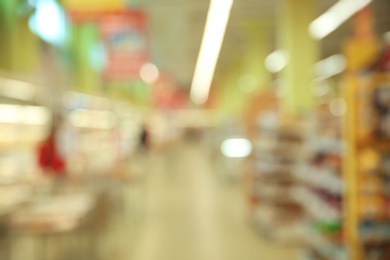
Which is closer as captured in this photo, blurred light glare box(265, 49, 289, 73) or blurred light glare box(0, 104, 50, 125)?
blurred light glare box(0, 104, 50, 125)

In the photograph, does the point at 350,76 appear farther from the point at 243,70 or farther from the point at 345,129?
the point at 243,70

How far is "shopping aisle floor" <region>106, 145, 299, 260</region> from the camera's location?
6.67m

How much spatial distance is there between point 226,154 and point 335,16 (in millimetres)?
5119

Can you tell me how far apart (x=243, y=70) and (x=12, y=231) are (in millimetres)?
17134

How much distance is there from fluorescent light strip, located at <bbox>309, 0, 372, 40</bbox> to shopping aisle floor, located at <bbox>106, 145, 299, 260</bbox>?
3685mm

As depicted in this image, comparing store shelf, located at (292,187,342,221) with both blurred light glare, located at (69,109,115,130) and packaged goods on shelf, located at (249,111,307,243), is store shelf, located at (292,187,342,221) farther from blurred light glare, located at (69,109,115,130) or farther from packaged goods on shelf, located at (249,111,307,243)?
blurred light glare, located at (69,109,115,130)

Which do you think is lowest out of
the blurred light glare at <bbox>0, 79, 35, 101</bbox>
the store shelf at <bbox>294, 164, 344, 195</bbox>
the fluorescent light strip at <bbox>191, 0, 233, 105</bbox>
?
the store shelf at <bbox>294, 164, 344, 195</bbox>

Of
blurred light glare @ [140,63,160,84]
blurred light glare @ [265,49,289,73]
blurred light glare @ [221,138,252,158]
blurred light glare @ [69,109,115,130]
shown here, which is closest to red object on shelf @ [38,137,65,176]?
blurred light glare @ [69,109,115,130]

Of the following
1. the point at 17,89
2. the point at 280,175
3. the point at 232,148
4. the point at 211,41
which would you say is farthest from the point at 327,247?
the point at 211,41

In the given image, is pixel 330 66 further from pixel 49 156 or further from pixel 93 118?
pixel 49 156

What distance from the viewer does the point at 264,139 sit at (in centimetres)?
856

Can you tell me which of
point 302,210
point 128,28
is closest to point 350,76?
point 302,210

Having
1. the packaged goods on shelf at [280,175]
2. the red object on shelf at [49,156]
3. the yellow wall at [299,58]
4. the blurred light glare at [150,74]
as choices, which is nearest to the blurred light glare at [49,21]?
the red object on shelf at [49,156]

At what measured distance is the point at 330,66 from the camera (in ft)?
70.6
